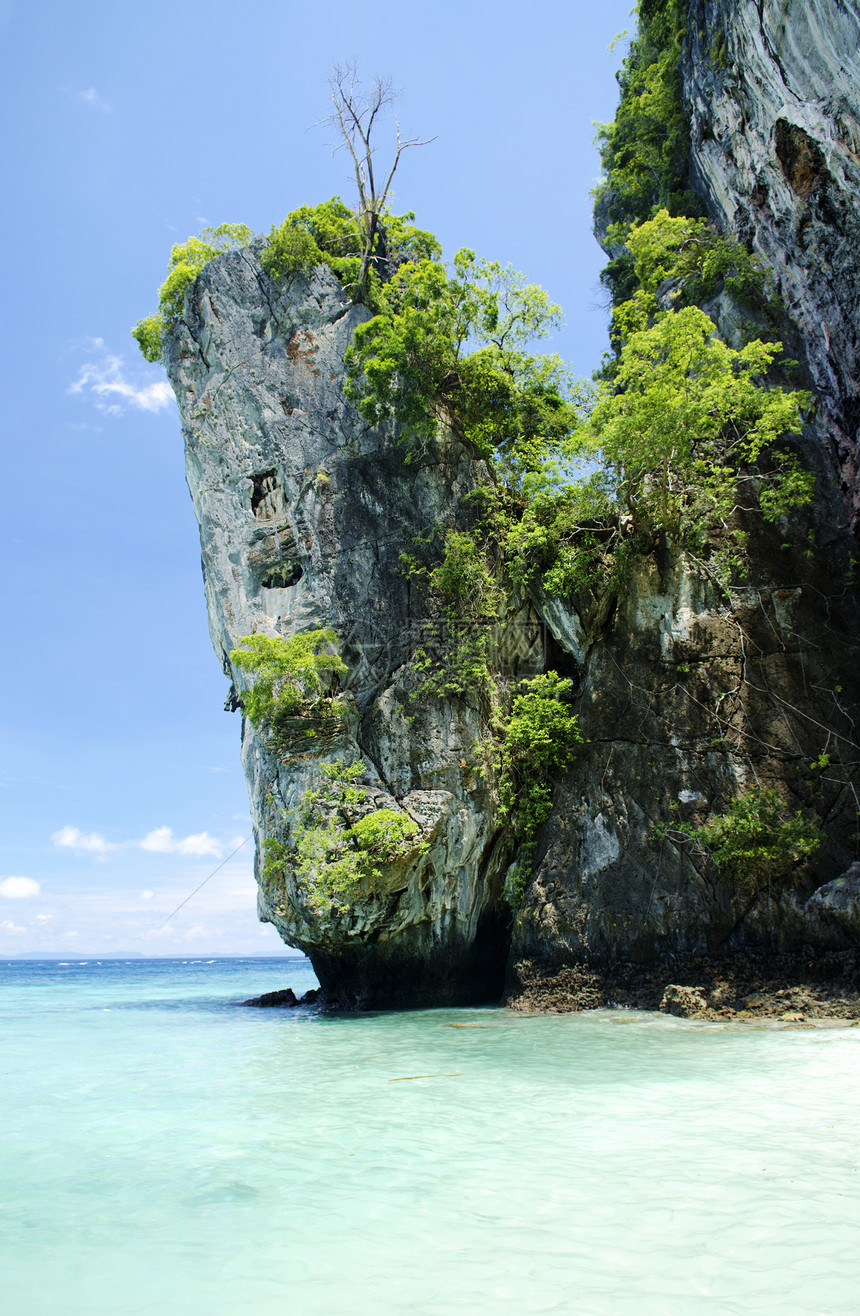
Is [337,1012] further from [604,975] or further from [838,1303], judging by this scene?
[838,1303]

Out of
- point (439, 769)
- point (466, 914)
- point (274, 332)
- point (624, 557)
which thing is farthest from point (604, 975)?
point (274, 332)

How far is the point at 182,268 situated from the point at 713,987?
16180 mm

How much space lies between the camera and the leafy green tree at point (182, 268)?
15.4 metres

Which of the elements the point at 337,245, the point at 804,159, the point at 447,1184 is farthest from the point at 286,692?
the point at 804,159

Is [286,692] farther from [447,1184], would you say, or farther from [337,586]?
[447,1184]

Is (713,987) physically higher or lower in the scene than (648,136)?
lower

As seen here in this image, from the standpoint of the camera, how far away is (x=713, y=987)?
954 centimetres

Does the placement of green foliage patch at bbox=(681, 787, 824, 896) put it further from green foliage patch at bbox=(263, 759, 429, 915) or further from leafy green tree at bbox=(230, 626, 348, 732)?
leafy green tree at bbox=(230, 626, 348, 732)

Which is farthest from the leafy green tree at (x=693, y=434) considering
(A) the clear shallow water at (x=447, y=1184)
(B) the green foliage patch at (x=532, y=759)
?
(A) the clear shallow water at (x=447, y=1184)

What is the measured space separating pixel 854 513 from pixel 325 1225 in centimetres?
1151

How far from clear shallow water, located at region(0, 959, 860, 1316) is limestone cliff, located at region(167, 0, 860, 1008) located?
3.62 metres

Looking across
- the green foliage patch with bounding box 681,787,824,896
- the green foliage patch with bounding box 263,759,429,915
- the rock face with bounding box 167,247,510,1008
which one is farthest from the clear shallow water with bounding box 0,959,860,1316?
the rock face with bounding box 167,247,510,1008

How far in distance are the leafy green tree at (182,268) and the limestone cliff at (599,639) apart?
172 centimetres

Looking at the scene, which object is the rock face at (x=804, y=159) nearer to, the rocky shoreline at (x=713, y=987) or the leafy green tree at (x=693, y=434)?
the leafy green tree at (x=693, y=434)
